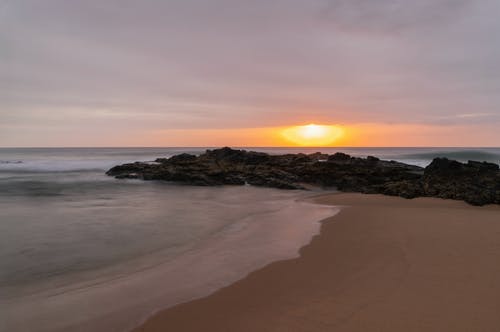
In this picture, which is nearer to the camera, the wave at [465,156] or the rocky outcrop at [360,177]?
the rocky outcrop at [360,177]

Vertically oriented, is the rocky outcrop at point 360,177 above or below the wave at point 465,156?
below

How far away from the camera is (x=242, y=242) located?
26.8 ft

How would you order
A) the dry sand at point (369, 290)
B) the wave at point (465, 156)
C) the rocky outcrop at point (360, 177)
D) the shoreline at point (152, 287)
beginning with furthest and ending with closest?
the wave at point (465, 156) < the rocky outcrop at point (360, 177) < the shoreline at point (152, 287) < the dry sand at point (369, 290)

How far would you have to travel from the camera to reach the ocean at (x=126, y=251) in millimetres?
4715

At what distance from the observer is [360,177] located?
65.9ft

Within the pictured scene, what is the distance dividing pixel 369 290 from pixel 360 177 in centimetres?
1581

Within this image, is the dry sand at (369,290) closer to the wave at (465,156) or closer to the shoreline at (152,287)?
the shoreline at (152,287)

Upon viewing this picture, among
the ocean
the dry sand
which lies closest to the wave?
the ocean

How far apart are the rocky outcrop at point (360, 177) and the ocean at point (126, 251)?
529cm

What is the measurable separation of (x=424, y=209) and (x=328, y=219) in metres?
3.66

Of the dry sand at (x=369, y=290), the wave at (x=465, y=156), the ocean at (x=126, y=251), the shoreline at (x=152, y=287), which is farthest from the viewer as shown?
the wave at (x=465, y=156)

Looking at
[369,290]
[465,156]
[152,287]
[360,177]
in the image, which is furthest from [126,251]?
[465,156]

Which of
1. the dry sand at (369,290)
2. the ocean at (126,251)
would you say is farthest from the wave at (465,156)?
the dry sand at (369,290)

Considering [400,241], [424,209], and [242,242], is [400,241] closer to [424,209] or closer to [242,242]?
[242,242]
